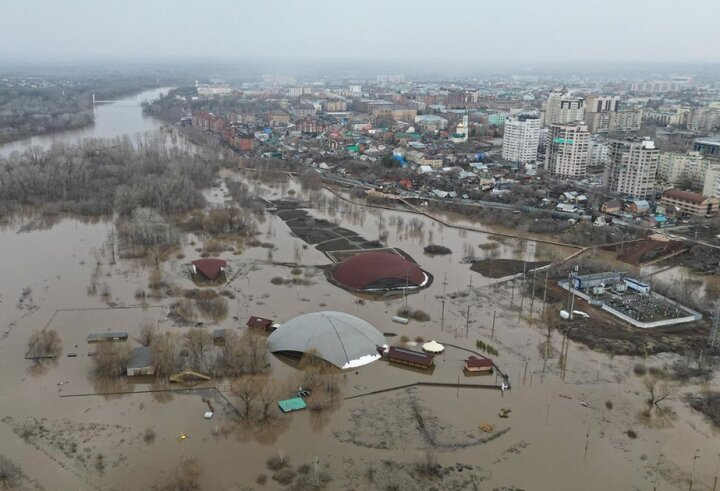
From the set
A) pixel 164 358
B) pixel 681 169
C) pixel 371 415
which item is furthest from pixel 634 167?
pixel 164 358

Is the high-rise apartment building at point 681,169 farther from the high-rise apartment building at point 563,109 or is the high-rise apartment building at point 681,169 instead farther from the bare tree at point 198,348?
the bare tree at point 198,348

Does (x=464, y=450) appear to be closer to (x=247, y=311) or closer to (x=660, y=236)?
(x=247, y=311)

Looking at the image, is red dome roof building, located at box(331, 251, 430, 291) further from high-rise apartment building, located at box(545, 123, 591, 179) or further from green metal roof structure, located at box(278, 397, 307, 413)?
high-rise apartment building, located at box(545, 123, 591, 179)

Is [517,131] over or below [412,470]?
over

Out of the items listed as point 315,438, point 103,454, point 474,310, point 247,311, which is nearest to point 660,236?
point 474,310

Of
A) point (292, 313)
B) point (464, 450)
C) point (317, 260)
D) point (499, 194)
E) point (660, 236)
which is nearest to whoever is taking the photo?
point (464, 450)
